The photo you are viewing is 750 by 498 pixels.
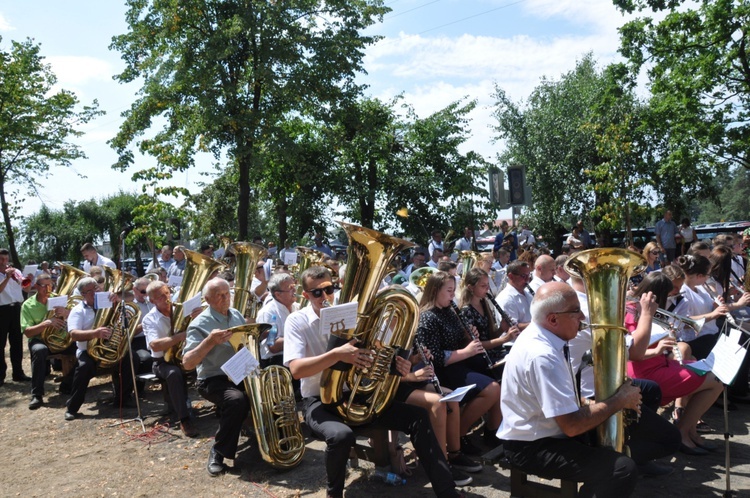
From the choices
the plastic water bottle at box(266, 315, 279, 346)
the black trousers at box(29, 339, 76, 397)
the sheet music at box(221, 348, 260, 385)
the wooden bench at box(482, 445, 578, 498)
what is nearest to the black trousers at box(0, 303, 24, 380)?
the black trousers at box(29, 339, 76, 397)

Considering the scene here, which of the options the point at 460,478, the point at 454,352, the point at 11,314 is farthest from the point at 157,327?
the point at 11,314

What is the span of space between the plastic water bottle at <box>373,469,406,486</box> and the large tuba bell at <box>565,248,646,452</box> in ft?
6.30

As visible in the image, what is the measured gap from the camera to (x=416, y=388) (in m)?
5.02

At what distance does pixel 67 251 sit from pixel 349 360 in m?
50.9

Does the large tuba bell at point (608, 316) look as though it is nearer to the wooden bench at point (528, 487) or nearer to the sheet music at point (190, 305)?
the wooden bench at point (528, 487)

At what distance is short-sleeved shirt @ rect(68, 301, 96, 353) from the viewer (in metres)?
7.54

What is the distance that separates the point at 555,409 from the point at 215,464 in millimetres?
3350

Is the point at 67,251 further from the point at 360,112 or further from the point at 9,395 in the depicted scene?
the point at 9,395

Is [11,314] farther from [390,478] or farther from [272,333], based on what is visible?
[390,478]

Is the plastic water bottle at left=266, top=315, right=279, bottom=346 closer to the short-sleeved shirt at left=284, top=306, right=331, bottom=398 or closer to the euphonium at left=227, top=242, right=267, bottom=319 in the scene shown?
the euphonium at left=227, top=242, right=267, bottom=319

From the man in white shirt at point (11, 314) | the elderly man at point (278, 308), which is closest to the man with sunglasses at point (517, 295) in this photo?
the elderly man at point (278, 308)

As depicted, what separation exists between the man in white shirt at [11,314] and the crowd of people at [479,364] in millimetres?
1119

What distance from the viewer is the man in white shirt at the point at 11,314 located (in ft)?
30.5

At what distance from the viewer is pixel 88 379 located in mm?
7465
